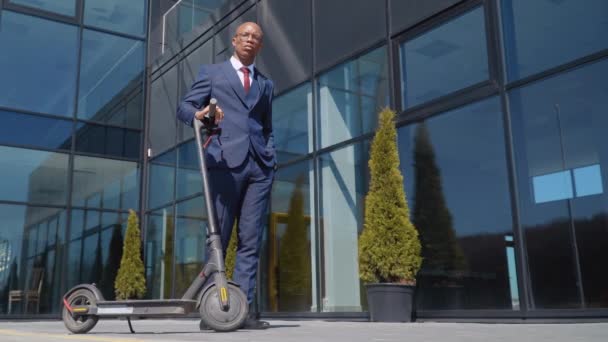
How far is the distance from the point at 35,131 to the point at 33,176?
2.71ft

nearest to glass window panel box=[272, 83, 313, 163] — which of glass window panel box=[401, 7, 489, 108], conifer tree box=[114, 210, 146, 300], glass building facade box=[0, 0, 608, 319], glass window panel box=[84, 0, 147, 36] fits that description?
glass building facade box=[0, 0, 608, 319]

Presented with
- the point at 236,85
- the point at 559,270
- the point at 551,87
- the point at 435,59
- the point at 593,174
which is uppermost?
the point at 435,59

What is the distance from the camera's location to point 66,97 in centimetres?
1127

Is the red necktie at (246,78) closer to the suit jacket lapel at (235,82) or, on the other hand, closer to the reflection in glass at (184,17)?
the suit jacket lapel at (235,82)

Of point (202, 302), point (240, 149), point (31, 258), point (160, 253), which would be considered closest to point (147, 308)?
point (202, 302)

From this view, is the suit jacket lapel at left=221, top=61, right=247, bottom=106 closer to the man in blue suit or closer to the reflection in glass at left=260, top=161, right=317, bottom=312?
the man in blue suit

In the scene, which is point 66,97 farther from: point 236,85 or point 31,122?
point 236,85

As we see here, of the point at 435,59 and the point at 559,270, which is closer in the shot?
the point at 559,270

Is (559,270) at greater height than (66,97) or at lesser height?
lesser

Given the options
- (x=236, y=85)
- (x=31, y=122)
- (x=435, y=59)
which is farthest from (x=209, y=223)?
(x=31, y=122)

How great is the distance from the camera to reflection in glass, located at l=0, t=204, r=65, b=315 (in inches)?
401

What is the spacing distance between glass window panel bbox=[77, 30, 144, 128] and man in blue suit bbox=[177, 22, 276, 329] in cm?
899

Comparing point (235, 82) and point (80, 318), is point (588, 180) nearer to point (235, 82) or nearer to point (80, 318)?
point (235, 82)

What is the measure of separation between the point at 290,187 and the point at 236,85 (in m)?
4.48
